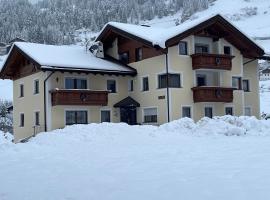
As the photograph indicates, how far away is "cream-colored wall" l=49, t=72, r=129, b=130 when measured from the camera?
99.2 feet

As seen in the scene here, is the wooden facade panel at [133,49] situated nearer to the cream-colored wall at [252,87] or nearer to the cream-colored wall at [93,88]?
the cream-colored wall at [93,88]

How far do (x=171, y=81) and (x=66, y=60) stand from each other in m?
7.29

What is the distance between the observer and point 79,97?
30109 mm

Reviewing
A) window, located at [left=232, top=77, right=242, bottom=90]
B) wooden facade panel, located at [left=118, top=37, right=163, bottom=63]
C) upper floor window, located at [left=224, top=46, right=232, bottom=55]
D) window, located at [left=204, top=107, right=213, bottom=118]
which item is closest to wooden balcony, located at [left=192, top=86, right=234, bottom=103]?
window, located at [left=204, top=107, right=213, bottom=118]

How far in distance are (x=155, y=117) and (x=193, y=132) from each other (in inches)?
436

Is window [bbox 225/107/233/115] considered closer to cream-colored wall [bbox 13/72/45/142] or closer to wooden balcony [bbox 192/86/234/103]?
wooden balcony [bbox 192/86/234/103]

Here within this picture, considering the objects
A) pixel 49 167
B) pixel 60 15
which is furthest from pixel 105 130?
pixel 60 15

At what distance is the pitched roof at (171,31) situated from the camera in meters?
29.6

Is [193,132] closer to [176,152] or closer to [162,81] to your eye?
[176,152]

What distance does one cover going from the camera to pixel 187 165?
11266mm

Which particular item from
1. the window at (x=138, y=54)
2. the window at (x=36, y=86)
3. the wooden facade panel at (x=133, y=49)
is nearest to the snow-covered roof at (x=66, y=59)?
the window at (x=138, y=54)

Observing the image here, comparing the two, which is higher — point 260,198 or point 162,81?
point 162,81

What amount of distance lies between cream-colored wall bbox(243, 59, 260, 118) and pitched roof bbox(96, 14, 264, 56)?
2044mm

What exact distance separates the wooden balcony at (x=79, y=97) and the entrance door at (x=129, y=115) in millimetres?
2355
